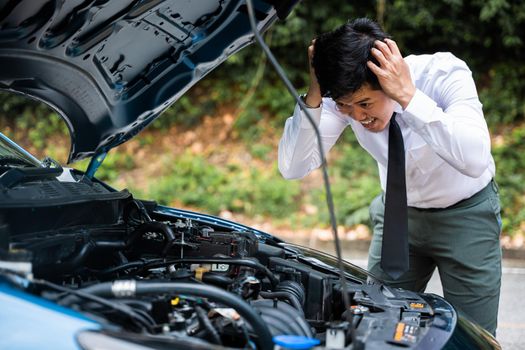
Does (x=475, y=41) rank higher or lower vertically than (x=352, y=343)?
higher

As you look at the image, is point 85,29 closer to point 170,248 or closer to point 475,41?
point 170,248

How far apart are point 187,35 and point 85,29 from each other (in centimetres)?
46

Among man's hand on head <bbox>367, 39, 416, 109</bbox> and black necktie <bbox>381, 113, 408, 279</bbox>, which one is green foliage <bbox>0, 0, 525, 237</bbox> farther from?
man's hand on head <bbox>367, 39, 416, 109</bbox>

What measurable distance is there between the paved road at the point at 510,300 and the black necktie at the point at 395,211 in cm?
195

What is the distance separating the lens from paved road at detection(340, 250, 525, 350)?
15.5ft

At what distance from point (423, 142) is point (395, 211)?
13.8 inches

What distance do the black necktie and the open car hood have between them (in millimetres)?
758

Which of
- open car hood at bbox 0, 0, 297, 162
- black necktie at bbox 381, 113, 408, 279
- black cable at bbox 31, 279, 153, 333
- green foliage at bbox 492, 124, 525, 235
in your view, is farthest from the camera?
green foliage at bbox 492, 124, 525, 235

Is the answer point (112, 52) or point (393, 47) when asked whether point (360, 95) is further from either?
point (112, 52)

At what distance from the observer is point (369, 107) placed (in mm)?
2877

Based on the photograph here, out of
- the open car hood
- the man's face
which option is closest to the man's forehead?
the man's face

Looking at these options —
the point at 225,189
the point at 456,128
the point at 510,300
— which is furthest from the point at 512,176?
the point at 456,128

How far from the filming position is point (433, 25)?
31.5 ft

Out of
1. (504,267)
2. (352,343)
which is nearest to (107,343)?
(352,343)
